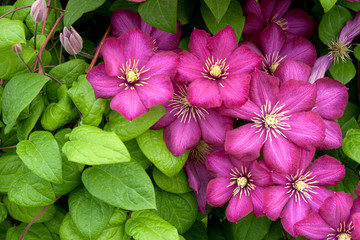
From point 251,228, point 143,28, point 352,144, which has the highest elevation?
point 143,28

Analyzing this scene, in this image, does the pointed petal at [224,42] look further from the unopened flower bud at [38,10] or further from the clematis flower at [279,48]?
the unopened flower bud at [38,10]

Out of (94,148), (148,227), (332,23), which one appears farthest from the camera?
(332,23)

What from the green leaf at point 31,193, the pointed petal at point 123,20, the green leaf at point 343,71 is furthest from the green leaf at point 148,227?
the green leaf at point 343,71

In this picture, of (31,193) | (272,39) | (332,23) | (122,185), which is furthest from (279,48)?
(31,193)

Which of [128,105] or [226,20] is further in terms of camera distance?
[226,20]

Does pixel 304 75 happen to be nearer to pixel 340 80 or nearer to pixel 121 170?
pixel 340 80

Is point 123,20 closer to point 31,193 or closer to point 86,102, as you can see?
point 86,102

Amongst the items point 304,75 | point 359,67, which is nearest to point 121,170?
point 304,75

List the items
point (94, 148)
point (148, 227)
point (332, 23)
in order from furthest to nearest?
point (332, 23)
point (148, 227)
point (94, 148)
